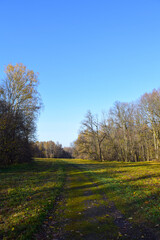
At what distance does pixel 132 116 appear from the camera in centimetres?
4131

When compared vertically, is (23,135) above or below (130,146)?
above

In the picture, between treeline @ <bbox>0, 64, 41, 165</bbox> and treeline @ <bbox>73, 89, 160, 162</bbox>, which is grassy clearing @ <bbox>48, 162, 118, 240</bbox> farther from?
treeline @ <bbox>73, 89, 160, 162</bbox>

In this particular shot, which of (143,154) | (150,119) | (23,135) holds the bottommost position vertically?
(143,154)

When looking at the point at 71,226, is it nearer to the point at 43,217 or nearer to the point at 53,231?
the point at 53,231

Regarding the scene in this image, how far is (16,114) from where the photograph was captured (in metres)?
23.9

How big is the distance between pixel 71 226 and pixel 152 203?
4154mm

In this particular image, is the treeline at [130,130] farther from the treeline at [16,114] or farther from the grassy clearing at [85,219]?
the grassy clearing at [85,219]

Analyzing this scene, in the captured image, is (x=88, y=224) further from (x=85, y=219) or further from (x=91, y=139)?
(x=91, y=139)

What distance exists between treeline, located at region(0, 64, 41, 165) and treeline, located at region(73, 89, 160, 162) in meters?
20.2

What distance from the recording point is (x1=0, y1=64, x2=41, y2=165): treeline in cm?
2159

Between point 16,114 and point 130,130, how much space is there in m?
29.0

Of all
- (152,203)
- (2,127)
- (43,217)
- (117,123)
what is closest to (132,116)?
(117,123)

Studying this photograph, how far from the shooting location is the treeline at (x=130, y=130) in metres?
33.6

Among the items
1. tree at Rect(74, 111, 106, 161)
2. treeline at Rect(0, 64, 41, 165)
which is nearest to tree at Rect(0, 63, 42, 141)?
treeline at Rect(0, 64, 41, 165)
